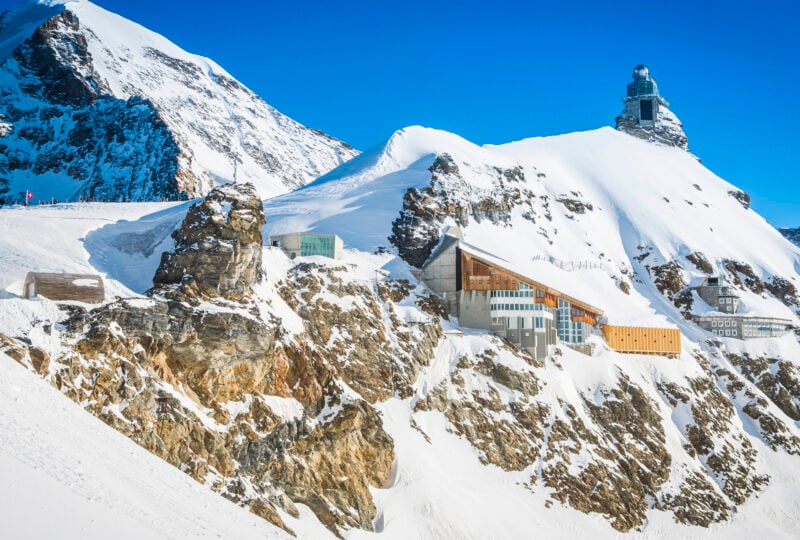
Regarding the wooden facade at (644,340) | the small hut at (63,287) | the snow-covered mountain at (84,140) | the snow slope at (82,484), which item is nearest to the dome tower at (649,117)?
the snow-covered mountain at (84,140)

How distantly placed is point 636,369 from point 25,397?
74.5 meters

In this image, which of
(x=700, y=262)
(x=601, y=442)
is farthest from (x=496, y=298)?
(x=700, y=262)

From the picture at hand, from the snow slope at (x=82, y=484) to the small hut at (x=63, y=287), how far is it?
34.8 ft

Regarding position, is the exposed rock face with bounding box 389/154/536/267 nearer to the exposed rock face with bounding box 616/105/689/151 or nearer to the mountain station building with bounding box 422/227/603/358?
the mountain station building with bounding box 422/227/603/358

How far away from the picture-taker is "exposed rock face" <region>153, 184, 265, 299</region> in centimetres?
6606

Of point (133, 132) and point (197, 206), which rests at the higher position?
point (133, 132)

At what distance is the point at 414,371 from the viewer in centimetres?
8100

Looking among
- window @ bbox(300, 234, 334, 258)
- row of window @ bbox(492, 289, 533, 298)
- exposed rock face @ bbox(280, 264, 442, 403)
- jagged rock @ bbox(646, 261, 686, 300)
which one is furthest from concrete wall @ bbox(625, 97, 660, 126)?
window @ bbox(300, 234, 334, 258)

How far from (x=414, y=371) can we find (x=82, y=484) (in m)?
46.5

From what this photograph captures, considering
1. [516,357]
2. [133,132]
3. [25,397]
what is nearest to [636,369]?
[516,357]

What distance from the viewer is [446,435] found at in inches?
3004

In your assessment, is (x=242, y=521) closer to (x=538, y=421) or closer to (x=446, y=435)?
(x=446, y=435)

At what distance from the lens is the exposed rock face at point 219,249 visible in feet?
217

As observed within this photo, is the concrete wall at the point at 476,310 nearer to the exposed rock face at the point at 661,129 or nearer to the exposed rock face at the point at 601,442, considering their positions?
the exposed rock face at the point at 601,442
